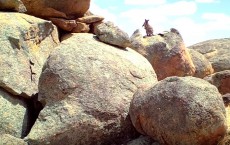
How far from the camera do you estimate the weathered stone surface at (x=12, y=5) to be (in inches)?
657

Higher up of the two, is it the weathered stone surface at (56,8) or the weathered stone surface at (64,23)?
the weathered stone surface at (56,8)

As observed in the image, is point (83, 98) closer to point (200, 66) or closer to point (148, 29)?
point (148, 29)

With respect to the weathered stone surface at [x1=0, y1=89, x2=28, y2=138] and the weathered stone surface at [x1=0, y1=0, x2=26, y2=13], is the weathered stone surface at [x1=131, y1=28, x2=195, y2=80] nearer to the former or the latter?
the weathered stone surface at [x1=0, y1=0, x2=26, y2=13]

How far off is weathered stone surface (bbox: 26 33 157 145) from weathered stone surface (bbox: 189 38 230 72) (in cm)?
1673

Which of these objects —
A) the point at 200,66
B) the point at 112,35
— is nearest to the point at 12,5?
the point at 112,35

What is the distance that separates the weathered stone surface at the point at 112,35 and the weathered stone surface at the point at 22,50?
7.73 feet

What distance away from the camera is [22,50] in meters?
15.3

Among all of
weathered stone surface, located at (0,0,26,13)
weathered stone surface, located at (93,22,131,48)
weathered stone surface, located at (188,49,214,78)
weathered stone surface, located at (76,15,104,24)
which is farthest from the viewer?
weathered stone surface, located at (188,49,214,78)

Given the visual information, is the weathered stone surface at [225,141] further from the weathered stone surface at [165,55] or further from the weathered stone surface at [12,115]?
the weathered stone surface at [165,55]

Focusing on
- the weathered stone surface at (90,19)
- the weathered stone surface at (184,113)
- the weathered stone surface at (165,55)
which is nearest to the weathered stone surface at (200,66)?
the weathered stone surface at (165,55)

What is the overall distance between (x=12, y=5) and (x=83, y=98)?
20.0ft

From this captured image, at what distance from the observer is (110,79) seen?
13.8 meters

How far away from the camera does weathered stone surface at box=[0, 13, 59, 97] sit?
14281mm

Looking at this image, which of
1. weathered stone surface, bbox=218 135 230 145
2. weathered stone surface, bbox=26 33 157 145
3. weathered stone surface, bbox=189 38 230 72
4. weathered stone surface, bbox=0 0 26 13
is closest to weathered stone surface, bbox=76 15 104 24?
Result: weathered stone surface, bbox=0 0 26 13
